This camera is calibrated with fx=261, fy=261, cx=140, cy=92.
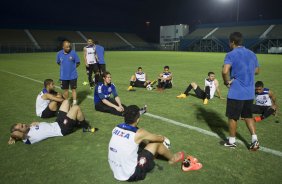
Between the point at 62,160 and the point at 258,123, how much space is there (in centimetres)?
514

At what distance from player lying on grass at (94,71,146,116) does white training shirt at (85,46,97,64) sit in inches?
198

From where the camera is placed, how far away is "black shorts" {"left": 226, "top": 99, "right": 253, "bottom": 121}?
5.03 meters

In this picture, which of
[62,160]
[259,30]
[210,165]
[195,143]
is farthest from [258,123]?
[259,30]

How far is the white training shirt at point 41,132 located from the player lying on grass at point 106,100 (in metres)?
2.11

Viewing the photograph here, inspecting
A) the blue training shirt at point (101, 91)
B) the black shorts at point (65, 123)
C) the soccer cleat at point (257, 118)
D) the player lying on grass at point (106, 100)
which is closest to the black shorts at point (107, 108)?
the player lying on grass at point (106, 100)

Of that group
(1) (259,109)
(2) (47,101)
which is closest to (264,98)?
(1) (259,109)

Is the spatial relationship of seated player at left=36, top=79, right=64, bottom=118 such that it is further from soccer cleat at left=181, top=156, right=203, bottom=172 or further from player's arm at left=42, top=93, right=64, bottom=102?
soccer cleat at left=181, top=156, right=203, bottom=172

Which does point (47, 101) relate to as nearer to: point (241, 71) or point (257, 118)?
point (241, 71)

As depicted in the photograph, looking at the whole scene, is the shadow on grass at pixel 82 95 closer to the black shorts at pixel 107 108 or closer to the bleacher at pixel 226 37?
the black shorts at pixel 107 108

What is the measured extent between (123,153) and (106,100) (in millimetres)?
4068

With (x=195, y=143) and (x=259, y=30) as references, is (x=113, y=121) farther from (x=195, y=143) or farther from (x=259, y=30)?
Answer: (x=259, y=30)

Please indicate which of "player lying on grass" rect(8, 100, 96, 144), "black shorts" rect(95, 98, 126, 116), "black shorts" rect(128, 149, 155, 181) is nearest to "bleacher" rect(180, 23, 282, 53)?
"black shorts" rect(95, 98, 126, 116)

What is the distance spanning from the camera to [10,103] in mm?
9281

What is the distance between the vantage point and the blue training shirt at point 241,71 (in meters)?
4.86
